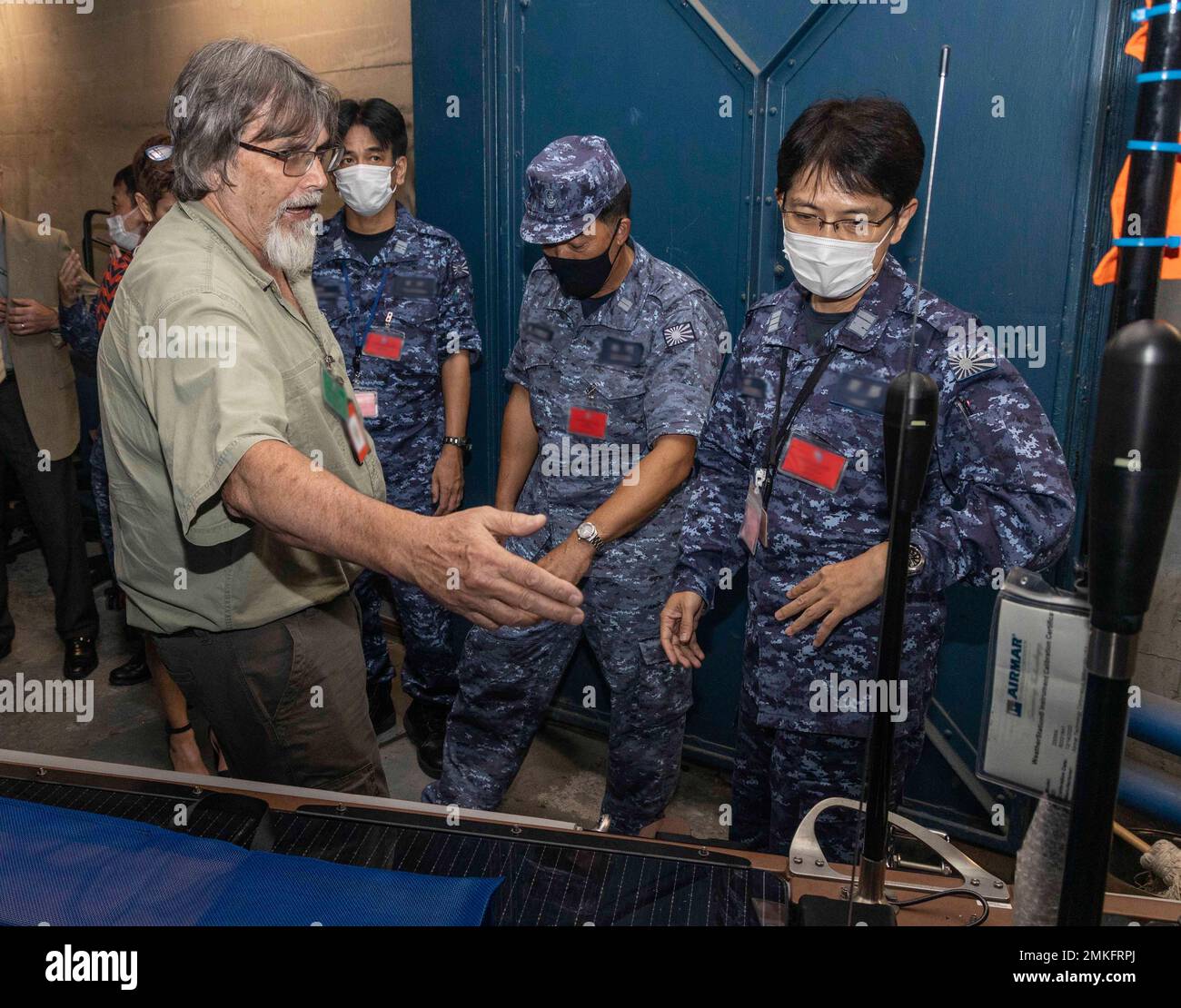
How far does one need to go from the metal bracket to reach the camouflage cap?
1.54 meters

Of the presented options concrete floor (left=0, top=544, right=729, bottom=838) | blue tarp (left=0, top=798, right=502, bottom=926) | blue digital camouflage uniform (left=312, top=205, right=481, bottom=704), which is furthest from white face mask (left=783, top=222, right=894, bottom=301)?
concrete floor (left=0, top=544, right=729, bottom=838)

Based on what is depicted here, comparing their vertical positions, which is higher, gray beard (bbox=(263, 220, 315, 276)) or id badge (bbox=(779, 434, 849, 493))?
gray beard (bbox=(263, 220, 315, 276))

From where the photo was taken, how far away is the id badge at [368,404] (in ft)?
9.59

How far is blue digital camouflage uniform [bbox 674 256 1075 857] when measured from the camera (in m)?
1.53

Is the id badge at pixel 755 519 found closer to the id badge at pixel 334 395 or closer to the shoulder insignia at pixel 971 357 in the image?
the shoulder insignia at pixel 971 357

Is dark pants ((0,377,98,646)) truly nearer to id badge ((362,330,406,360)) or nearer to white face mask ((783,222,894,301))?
id badge ((362,330,406,360))

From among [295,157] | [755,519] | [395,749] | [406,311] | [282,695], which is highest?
[295,157]

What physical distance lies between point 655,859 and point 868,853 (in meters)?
0.30

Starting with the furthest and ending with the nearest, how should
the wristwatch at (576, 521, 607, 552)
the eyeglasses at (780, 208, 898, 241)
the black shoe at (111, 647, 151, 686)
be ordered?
the black shoe at (111, 647, 151, 686) < the wristwatch at (576, 521, 607, 552) < the eyeglasses at (780, 208, 898, 241)

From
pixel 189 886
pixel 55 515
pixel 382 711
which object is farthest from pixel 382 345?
pixel 189 886

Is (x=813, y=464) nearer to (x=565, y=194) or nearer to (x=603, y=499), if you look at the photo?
(x=603, y=499)

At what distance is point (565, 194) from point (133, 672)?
259cm

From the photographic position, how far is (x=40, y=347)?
11.3 feet

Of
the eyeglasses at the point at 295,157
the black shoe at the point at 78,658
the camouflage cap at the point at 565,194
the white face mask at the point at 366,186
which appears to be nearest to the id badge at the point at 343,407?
the eyeglasses at the point at 295,157
